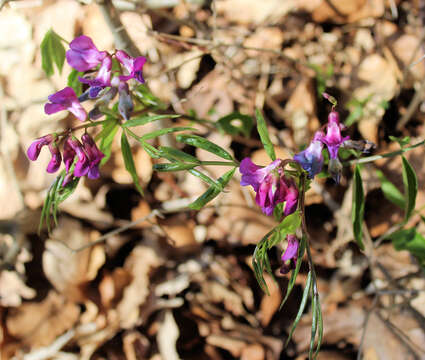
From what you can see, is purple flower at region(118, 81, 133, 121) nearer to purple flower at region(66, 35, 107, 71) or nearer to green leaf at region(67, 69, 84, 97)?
purple flower at region(66, 35, 107, 71)

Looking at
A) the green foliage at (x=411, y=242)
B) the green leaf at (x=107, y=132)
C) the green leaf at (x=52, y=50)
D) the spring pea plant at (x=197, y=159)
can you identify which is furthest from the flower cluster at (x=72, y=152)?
the green foliage at (x=411, y=242)

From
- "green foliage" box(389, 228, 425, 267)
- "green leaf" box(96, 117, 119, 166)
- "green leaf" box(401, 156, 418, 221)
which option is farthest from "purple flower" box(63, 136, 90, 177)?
"green foliage" box(389, 228, 425, 267)

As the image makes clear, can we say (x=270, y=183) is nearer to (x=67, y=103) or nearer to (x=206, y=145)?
(x=206, y=145)

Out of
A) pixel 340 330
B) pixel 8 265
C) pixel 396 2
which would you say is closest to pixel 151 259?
pixel 8 265

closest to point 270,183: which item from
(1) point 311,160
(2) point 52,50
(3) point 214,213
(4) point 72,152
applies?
(1) point 311,160

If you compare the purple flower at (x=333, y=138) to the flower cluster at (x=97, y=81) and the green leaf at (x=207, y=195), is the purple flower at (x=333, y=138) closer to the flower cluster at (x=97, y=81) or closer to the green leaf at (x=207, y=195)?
the green leaf at (x=207, y=195)

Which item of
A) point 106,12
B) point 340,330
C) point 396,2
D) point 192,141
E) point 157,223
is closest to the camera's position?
point 192,141

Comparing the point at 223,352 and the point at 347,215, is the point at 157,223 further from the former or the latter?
the point at 347,215
